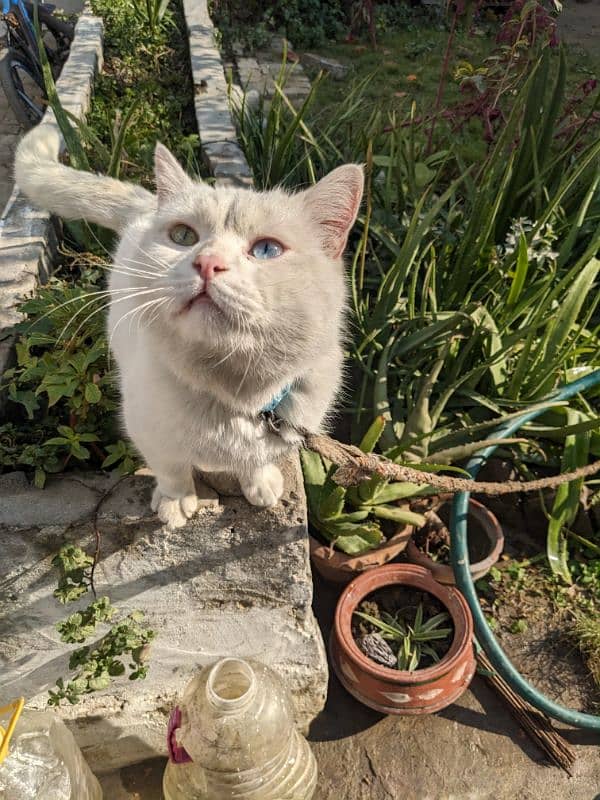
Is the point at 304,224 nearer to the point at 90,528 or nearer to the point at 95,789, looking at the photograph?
the point at 90,528

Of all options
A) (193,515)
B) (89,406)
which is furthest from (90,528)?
(89,406)

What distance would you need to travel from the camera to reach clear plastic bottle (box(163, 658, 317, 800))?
52.1 inches

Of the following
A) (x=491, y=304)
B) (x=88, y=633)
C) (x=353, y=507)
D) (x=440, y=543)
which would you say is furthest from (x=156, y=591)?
(x=491, y=304)

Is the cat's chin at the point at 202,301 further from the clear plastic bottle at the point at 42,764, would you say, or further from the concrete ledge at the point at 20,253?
the clear plastic bottle at the point at 42,764

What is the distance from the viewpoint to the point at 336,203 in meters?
1.15

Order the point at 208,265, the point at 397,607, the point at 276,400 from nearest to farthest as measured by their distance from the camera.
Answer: the point at 208,265
the point at 276,400
the point at 397,607

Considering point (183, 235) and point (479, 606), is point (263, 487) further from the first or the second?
point (479, 606)

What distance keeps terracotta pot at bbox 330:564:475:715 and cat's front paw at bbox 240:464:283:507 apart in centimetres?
71

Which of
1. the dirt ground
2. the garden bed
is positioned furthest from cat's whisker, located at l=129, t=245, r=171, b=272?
the dirt ground

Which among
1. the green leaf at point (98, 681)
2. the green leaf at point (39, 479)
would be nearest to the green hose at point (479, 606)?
the green leaf at point (98, 681)

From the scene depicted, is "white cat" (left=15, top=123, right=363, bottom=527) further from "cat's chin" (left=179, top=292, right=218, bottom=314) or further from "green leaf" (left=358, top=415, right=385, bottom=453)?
"green leaf" (left=358, top=415, right=385, bottom=453)

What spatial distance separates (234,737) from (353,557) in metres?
0.74

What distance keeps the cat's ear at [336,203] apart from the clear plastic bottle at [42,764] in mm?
1286

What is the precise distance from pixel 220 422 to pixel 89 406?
0.55 metres
